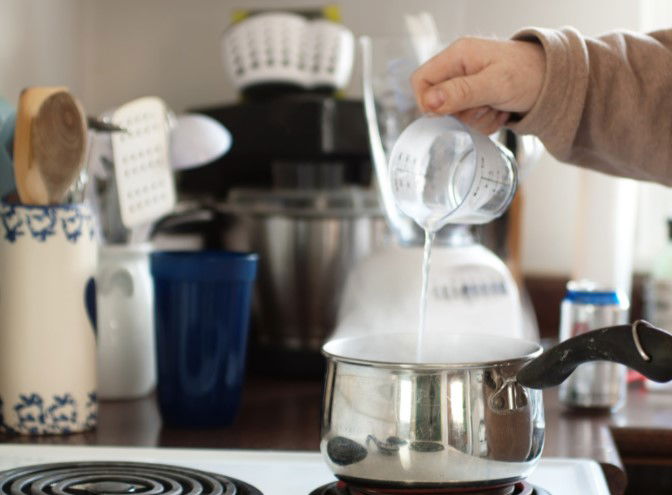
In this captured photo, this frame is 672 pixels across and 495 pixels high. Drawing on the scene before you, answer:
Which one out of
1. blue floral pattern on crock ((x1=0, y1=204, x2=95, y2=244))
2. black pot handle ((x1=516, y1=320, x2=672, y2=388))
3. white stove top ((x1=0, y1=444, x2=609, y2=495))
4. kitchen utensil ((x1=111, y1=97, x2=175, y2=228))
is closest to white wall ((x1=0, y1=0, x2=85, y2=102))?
kitchen utensil ((x1=111, y1=97, x2=175, y2=228))

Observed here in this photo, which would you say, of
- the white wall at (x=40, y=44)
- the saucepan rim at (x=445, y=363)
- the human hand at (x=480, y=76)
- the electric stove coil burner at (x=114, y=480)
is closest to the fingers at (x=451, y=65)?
the human hand at (x=480, y=76)

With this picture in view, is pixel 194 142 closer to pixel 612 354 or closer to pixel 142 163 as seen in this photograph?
pixel 142 163

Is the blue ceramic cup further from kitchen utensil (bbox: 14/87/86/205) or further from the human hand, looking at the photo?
the human hand

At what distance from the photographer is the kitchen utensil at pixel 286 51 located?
1382mm

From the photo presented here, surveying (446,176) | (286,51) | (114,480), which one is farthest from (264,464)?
(286,51)

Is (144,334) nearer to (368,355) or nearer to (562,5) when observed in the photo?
(368,355)

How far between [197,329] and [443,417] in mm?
380

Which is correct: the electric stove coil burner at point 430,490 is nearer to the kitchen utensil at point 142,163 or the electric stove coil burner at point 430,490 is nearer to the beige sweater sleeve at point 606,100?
the beige sweater sleeve at point 606,100

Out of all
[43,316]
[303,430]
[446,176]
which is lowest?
[303,430]

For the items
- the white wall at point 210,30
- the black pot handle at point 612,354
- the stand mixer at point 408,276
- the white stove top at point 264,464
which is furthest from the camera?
the white wall at point 210,30

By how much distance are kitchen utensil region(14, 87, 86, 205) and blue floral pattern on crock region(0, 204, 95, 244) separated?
1 cm

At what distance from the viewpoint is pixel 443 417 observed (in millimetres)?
654

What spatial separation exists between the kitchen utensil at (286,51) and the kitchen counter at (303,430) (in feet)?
1.32

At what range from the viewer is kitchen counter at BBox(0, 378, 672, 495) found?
931 mm
